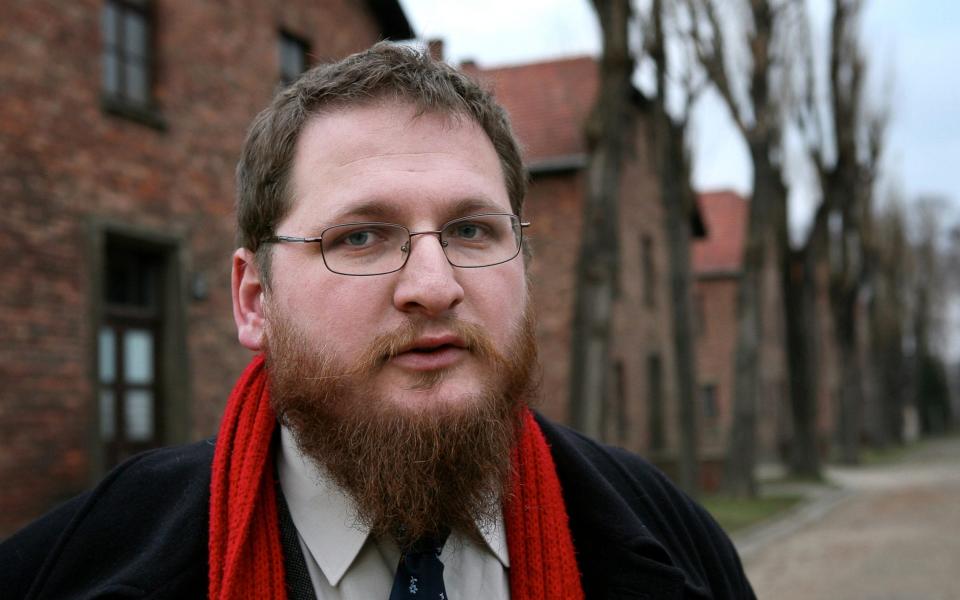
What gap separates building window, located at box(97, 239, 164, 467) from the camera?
36.3ft

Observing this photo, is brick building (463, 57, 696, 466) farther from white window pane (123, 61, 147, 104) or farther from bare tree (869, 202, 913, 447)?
bare tree (869, 202, 913, 447)

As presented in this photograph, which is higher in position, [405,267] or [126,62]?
[126,62]

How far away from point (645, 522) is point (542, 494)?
278 millimetres

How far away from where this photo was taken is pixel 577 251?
21.4 metres

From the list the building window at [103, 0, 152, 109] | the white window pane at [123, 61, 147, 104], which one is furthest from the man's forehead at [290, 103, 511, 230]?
the white window pane at [123, 61, 147, 104]

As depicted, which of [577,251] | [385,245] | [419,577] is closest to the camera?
[419,577]

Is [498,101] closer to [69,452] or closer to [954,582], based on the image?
[69,452]

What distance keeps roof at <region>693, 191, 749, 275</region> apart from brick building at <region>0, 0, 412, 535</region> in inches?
1072

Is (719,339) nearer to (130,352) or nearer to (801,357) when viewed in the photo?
(801,357)

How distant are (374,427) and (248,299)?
0.55 meters

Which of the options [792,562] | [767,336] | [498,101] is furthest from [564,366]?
[767,336]

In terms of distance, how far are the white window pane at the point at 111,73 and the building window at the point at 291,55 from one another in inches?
118

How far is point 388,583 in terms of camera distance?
7.12 feet

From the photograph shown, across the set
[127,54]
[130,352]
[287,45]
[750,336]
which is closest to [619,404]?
[750,336]
